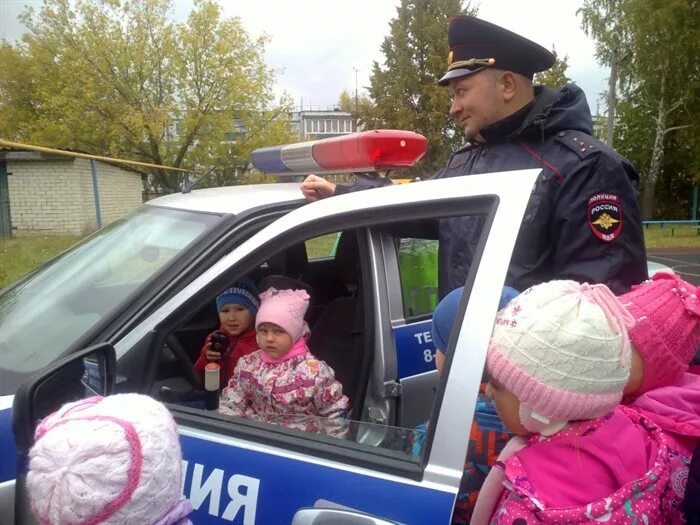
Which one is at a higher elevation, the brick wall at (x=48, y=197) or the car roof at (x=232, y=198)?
the brick wall at (x=48, y=197)

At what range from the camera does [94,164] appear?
18391mm

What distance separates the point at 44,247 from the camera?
1367 centimetres

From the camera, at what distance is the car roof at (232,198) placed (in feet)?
6.80

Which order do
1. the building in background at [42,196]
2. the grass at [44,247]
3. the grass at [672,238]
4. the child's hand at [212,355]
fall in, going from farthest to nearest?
1. the grass at [672,238]
2. the building in background at [42,196]
3. the grass at [44,247]
4. the child's hand at [212,355]

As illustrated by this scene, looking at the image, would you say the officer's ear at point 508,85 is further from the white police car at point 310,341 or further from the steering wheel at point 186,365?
the steering wheel at point 186,365

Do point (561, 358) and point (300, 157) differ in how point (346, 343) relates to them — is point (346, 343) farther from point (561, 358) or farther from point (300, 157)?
point (561, 358)

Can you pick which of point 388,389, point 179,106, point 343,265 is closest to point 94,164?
point 179,106

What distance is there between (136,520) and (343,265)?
7.18 feet

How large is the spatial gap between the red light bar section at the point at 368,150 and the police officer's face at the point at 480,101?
0.27 metres

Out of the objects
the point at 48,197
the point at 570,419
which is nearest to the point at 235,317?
the point at 570,419

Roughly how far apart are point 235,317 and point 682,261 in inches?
569

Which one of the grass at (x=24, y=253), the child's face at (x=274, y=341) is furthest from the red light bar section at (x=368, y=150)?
the grass at (x=24, y=253)

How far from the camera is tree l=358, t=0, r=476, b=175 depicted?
31266mm

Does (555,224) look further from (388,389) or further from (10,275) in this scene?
(10,275)
